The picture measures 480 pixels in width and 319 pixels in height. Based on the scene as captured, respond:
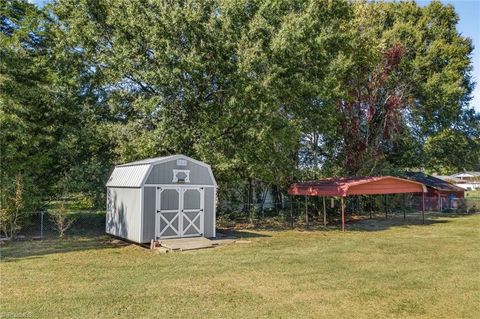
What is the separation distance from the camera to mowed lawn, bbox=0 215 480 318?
21.1 feet

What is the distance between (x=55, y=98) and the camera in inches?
679

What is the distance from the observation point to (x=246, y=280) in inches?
330

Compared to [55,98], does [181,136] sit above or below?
below

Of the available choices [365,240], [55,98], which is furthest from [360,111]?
[55,98]

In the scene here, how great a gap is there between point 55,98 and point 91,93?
1.87 m

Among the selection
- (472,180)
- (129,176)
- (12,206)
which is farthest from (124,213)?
(472,180)

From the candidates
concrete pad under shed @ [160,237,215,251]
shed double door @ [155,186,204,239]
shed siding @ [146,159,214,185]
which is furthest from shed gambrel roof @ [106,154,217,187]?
concrete pad under shed @ [160,237,215,251]

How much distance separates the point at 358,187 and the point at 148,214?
1016 centimetres

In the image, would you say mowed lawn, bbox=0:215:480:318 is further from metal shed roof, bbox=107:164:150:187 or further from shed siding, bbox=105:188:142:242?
metal shed roof, bbox=107:164:150:187

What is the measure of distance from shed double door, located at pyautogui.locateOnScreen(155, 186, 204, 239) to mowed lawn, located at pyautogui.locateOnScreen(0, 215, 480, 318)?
1358 millimetres

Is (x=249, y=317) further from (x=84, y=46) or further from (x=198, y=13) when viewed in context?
(x=84, y=46)

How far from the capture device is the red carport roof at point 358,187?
17.7 meters

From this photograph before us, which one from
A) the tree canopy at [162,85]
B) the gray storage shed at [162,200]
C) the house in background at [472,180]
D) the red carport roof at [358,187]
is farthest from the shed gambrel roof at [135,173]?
the house in background at [472,180]

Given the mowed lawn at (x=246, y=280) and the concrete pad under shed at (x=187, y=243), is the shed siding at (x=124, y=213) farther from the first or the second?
the concrete pad under shed at (x=187, y=243)
